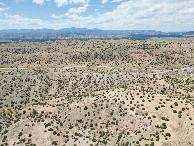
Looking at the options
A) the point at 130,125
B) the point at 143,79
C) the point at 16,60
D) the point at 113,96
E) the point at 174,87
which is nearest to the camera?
the point at 130,125

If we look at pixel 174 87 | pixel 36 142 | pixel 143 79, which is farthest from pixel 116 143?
pixel 143 79

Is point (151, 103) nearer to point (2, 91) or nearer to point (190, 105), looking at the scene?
point (190, 105)

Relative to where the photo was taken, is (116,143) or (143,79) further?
(143,79)

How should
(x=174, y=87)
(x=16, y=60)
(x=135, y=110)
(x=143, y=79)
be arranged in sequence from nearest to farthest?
(x=135, y=110), (x=174, y=87), (x=143, y=79), (x=16, y=60)

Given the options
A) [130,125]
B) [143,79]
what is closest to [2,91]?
[130,125]

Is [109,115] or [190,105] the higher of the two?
[190,105]

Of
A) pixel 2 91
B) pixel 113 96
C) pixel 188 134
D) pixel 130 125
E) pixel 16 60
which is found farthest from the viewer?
pixel 16 60

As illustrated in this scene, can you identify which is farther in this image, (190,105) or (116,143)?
(190,105)

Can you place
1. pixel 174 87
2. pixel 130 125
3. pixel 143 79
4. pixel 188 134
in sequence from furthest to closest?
pixel 143 79
pixel 174 87
pixel 130 125
pixel 188 134

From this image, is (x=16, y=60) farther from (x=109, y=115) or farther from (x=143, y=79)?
(x=109, y=115)
